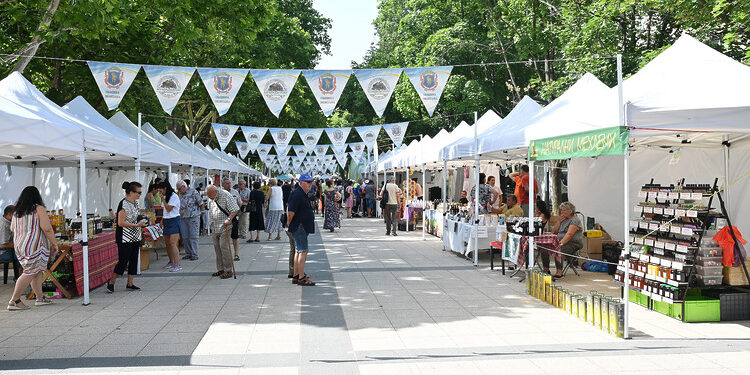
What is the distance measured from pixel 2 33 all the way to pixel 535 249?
41.6 ft

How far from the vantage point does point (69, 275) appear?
8.13 meters

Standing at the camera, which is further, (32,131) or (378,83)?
(378,83)

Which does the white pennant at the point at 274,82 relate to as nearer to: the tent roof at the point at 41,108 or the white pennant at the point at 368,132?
the tent roof at the point at 41,108

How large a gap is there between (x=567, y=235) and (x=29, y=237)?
773cm

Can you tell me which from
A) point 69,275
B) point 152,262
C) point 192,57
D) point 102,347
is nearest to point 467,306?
point 102,347

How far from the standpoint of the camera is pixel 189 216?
11914 mm

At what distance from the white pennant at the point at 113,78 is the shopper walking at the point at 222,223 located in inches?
119

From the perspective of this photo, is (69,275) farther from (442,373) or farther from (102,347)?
(442,373)

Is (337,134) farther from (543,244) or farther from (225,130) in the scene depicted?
(543,244)

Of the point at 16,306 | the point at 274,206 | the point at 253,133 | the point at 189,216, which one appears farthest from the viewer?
the point at 253,133

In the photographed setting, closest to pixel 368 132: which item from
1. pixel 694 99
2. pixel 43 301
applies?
pixel 43 301

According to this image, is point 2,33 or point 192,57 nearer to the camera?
point 2,33

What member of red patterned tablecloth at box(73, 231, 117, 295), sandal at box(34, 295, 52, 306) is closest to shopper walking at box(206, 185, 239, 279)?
red patterned tablecloth at box(73, 231, 117, 295)

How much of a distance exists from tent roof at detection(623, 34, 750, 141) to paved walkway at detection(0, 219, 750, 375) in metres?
2.18
